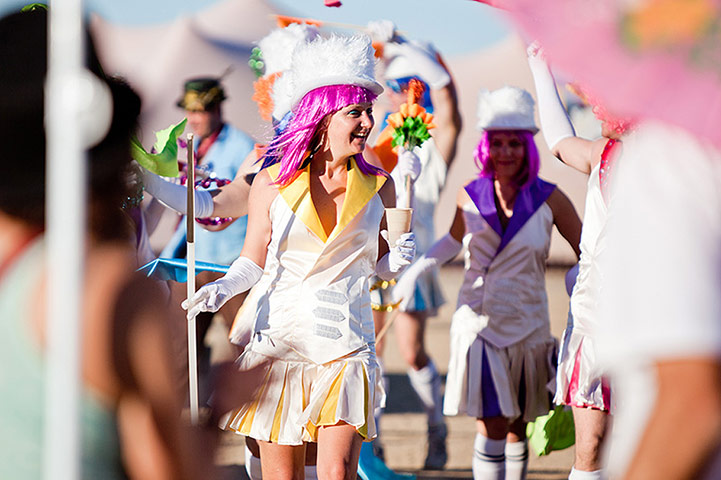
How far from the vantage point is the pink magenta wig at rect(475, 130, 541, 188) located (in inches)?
193

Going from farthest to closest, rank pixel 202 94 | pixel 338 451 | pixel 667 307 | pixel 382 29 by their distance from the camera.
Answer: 1. pixel 202 94
2. pixel 382 29
3. pixel 338 451
4. pixel 667 307

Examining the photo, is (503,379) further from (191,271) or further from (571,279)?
(191,271)

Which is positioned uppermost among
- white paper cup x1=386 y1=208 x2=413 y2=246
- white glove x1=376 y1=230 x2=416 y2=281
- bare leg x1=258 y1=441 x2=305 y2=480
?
white paper cup x1=386 y1=208 x2=413 y2=246

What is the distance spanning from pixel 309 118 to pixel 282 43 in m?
1.49

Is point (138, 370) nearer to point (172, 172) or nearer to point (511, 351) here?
point (172, 172)

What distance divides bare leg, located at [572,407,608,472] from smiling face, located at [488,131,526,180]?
145cm

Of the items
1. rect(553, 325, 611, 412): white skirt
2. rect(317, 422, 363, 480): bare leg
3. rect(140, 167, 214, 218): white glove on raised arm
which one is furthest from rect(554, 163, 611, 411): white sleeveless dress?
rect(140, 167, 214, 218): white glove on raised arm

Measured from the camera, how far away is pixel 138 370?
1.47 meters

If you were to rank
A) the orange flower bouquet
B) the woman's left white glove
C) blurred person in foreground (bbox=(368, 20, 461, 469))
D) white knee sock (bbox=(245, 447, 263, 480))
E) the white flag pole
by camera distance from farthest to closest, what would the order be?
1. blurred person in foreground (bbox=(368, 20, 461, 469))
2. the orange flower bouquet
3. white knee sock (bbox=(245, 447, 263, 480))
4. the woman's left white glove
5. the white flag pole

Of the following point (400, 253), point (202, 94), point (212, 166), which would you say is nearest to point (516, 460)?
point (400, 253)

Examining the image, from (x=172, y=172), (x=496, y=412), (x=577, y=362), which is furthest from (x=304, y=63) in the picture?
(x=496, y=412)

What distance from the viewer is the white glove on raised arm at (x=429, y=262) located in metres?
4.78

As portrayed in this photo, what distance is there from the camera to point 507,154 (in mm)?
4945

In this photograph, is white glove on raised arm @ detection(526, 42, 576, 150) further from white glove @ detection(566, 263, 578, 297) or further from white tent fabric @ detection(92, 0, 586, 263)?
white glove @ detection(566, 263, 578, 297)
